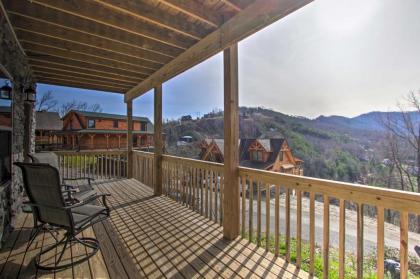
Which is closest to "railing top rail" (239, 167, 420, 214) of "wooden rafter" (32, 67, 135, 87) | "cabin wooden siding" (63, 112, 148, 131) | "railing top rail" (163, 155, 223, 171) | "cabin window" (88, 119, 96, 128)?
"railing top rail" (163, 155, 223, 171)

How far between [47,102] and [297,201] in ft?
85.9

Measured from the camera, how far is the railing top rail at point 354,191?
1.48 metres

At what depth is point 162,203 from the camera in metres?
4.32

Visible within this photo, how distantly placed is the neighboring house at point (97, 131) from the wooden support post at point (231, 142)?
1797 centimetres

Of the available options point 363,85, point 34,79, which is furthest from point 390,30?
point 34,79

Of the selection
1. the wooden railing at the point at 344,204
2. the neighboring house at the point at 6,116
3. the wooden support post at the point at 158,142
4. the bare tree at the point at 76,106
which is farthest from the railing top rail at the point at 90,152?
the bare tree at the point at 76,106

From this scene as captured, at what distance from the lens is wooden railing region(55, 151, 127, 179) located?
642 centimetres

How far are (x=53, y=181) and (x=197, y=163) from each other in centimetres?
212

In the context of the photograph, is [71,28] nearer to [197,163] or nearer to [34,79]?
[197,163]

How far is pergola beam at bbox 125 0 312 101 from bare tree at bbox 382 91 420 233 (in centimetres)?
917

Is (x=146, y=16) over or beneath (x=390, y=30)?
beneath

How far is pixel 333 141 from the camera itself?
26.7 ft

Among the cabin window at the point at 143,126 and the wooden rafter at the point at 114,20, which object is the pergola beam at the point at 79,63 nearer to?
the wooden rafter at the point at 114,20

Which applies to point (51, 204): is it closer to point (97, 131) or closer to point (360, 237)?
point (360, 237)
